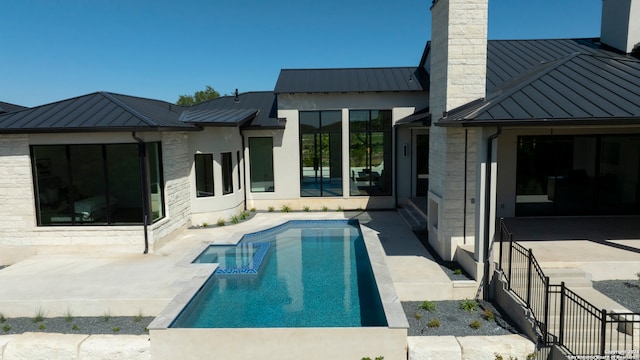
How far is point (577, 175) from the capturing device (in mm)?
13422

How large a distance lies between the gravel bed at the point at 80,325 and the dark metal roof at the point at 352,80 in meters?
12.0

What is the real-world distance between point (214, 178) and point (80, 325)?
8.52m

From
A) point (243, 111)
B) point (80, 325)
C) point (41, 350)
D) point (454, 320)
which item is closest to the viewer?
point (41, 350)

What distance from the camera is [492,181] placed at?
909 centimetres

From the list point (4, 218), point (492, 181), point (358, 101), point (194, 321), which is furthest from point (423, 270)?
point (4, 218)

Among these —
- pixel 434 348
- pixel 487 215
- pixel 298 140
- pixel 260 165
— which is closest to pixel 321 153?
pixel 298 140

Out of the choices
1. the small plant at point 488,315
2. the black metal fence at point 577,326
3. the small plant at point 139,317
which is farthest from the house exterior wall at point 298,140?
the black metal fence at point 577,326

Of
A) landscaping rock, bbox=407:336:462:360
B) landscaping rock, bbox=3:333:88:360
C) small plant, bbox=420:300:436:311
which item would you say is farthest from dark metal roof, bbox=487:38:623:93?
landscaping rock, bbox=3:333:88:360

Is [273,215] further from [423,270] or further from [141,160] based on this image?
[423,270]

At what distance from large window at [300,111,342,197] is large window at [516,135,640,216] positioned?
794 cm

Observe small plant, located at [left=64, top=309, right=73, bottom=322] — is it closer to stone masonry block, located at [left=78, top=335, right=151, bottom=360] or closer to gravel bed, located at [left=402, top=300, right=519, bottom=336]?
stone masonry block, located at [left=78, top=335, right=151, bottom=360]

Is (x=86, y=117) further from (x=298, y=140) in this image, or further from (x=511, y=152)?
(x=511, y=152)

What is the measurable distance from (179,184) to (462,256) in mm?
10002

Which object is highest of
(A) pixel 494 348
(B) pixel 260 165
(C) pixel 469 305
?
(B) pixel 260 165
